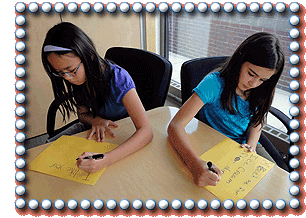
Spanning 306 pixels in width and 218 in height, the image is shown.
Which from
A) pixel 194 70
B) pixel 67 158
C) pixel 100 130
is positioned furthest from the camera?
pixel 194 70

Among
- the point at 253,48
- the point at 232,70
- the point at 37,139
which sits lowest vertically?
the point at 37,139

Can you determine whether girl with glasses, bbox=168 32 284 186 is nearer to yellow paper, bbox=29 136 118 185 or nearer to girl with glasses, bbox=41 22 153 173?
girl with glasses, bbox=41 22 153 173

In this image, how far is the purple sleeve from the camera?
A: 1.02 m

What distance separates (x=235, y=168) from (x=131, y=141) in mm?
383

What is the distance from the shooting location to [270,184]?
0.71 m

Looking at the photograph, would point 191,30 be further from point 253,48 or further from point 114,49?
point 253,48

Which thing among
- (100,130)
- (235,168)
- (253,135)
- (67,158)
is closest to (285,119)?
(253,135)

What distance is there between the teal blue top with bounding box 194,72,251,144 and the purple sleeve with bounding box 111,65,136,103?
0.34 metres

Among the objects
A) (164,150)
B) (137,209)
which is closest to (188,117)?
(164,150)

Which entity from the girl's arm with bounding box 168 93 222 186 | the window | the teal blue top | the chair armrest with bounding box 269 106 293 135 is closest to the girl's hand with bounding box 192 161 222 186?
the girl's arm with bounding box 168 93 222 186

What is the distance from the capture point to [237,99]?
1.06 metres

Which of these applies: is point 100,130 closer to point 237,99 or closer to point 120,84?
point 120,84

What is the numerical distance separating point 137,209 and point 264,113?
0.76 m

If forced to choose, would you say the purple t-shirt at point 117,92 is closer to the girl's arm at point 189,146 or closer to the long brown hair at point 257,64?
the girl's arm at point 189,146
